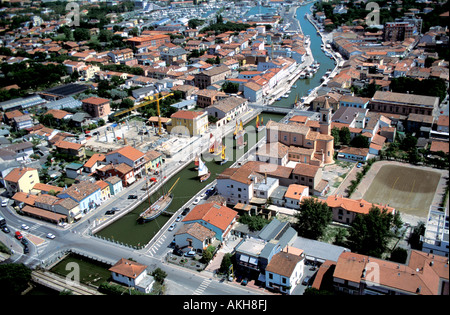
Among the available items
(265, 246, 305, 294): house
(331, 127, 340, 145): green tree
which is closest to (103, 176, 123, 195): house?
(265, 246, 305, 294): house

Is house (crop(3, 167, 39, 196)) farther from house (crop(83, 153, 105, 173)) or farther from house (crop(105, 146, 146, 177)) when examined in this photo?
house (crop(105, 146, 146, 177))

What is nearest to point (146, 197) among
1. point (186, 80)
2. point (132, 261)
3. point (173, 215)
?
point (173, 215)

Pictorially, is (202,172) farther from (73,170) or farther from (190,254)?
(73,170)

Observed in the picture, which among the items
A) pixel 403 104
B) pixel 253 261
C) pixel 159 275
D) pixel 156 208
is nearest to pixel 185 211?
pixel 156 208

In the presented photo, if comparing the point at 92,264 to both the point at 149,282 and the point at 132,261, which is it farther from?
the point at 149,282

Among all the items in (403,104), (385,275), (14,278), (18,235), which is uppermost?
(403,104)
